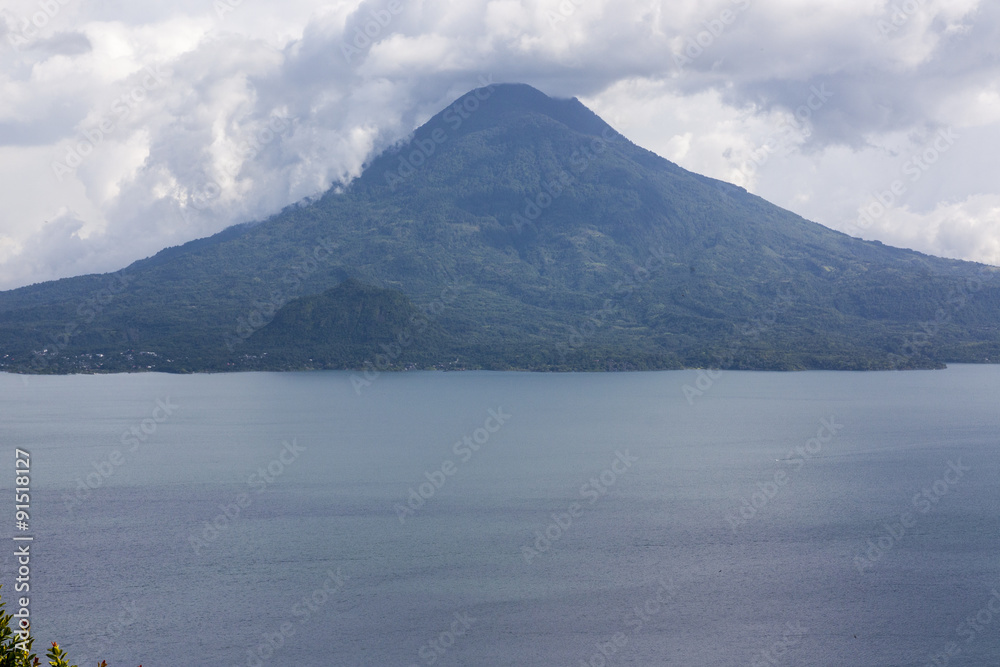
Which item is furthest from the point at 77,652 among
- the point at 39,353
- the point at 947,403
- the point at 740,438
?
the point at 39,353

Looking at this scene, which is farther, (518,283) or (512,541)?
(518,283)

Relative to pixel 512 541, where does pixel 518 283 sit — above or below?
above

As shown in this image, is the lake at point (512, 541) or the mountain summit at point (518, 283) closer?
the lake at point (512, 541)

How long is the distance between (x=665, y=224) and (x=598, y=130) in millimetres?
31470

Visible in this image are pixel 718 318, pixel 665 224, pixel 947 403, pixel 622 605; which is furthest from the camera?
pixel 665 224

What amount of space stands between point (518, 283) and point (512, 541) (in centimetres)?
10693

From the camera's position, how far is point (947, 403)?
73.3m

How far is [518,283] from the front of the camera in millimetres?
135625

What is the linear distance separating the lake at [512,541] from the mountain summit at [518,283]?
165ft

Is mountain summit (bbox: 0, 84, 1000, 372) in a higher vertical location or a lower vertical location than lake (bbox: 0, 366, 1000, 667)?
higher

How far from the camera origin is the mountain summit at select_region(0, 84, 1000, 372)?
361 feet

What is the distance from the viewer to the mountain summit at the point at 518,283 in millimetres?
110000

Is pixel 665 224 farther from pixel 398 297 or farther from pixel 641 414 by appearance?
pixel 641 414

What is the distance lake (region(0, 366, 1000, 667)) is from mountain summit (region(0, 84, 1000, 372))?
5036 cm
